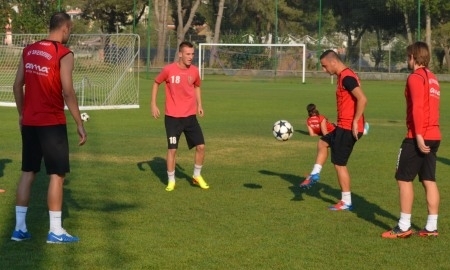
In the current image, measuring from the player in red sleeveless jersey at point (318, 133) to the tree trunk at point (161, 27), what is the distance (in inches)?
1308

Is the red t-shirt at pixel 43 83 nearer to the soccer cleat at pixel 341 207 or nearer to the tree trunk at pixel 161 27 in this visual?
the soccer cleat at pixel 341 207

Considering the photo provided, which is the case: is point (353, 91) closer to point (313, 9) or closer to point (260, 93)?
point (260, 93)

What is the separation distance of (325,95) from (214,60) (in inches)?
694

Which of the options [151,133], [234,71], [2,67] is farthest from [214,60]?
[151,133]

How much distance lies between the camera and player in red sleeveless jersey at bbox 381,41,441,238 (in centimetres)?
798

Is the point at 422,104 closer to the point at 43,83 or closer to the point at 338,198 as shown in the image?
the point at 338,198

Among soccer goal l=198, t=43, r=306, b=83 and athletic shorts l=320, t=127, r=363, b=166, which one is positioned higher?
athletic shorts l=320, t=127, r=363, b=166

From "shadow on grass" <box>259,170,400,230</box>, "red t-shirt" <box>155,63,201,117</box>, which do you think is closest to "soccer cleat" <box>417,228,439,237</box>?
"shadow on grass" <box>259,170,400,230</box>

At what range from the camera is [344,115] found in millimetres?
9695

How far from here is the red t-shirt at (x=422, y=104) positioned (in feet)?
26.1

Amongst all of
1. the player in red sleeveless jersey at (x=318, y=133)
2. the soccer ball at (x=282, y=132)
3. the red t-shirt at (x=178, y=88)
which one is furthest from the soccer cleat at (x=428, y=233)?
the soccer ball at (x=282, y=132)

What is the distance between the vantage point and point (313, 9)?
62500mm

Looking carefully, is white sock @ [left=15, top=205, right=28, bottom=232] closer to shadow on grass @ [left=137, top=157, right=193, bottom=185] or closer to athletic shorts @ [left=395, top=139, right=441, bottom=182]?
athletic shorts @ [left=395, top=139, right=441, bottom=182]

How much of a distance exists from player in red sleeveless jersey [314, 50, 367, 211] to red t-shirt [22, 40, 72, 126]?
10.0ft
